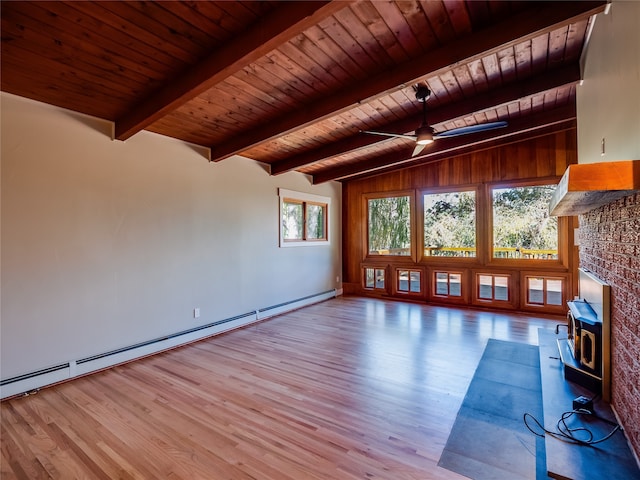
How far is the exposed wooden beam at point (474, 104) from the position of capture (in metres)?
3.25

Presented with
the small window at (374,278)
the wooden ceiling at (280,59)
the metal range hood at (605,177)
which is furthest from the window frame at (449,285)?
the metal range hood at (605,177)

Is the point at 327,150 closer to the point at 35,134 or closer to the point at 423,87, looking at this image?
the point at 423,87

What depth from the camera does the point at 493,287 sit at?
18.8 feet

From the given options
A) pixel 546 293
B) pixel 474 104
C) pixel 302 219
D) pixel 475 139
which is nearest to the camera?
pixel 474 104

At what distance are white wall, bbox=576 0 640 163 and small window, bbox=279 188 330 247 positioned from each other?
434cm

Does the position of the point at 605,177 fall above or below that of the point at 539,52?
below

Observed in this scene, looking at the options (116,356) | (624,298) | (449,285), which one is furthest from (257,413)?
(449,285)

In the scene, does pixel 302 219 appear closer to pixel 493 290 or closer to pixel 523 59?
pixel 493 290

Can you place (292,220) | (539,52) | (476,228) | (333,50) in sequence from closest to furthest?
(333,50) → (539,52) → (476,228) → (292,220)

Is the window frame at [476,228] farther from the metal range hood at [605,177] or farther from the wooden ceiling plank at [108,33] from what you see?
the wooden ceiling plank at [108,33]

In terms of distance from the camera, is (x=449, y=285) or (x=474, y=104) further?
(x=449, y=285)

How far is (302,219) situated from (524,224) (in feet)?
13.5

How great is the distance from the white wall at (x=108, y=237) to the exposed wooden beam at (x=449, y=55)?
59.9 inches

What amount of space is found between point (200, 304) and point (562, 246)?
19.2 feet
